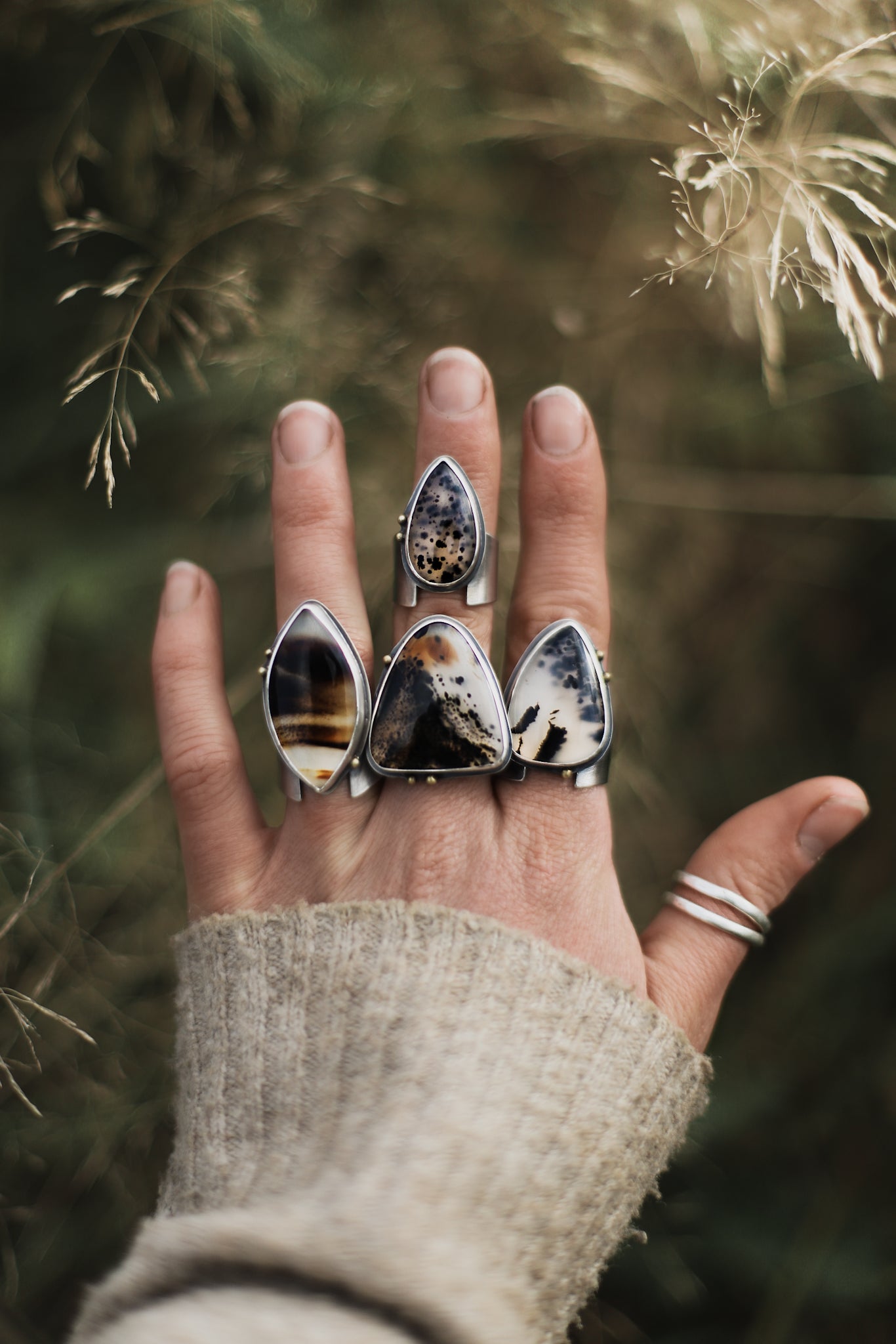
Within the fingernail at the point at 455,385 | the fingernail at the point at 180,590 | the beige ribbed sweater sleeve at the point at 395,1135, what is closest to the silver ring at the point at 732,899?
the beige ribbed sweater sleeve at the point at 395,1135

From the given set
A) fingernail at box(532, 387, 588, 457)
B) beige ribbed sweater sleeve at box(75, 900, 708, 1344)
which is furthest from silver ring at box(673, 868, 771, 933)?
fingernail at box(532, 387, 588, 457)

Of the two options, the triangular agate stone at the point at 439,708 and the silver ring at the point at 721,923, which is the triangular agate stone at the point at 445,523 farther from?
the silver ring at the point at 721,923

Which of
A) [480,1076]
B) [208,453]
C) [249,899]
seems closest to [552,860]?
[480,1076]

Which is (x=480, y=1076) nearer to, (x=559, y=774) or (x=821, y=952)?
(x=559, y=774)

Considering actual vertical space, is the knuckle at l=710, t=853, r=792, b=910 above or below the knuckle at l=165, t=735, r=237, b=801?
below

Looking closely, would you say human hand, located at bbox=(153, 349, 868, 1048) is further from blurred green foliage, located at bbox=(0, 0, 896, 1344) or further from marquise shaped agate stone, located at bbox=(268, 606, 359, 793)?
blurred green foliage, located at bbox=(0, 0, 896, 1344)

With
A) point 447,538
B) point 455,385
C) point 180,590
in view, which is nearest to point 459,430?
point 455,385

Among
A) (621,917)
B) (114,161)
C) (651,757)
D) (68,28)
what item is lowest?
(621,917)
